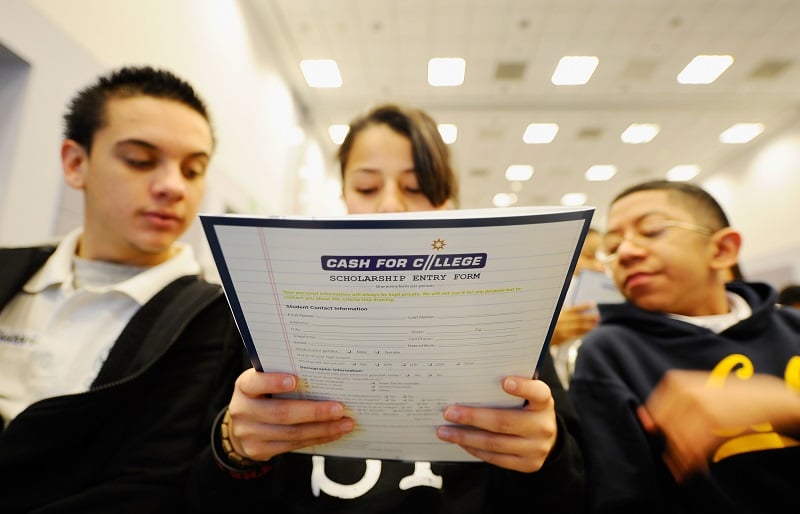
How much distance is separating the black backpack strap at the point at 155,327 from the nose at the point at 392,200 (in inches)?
19.8

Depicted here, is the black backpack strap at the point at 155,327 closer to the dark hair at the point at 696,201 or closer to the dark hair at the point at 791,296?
the dark hair at the point at 696,201

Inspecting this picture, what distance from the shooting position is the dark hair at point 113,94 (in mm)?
1121

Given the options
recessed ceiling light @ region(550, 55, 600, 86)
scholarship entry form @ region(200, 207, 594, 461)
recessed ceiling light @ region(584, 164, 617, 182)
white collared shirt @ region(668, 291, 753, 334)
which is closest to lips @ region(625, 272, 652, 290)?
white collared shirt @ region(668, 291, 753, 334)

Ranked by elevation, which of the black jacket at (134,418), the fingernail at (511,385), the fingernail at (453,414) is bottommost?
the black jacket at (134,418)

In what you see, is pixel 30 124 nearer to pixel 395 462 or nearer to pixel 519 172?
pixel 395 462

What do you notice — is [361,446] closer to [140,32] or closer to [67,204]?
[67,204]

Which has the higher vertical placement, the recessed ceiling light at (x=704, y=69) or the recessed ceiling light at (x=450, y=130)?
the recessed ceiling light at (x=704, y=69)

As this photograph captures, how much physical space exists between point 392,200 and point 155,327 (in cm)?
66

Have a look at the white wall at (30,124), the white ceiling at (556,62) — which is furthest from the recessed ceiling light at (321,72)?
the white wall at (30,124)

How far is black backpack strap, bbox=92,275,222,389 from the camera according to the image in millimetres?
858

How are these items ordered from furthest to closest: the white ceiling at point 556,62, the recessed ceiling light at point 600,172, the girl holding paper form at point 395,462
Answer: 1. the recessed ceiling light at point 600,172
2. the white ceiling at point 556,62
3. the girl holding paper form at point 395,462

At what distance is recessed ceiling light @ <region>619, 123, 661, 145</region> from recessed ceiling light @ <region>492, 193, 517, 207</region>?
109 inches

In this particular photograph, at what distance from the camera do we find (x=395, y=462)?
812mm

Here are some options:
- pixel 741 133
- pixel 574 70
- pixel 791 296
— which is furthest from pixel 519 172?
pixel 791 296
